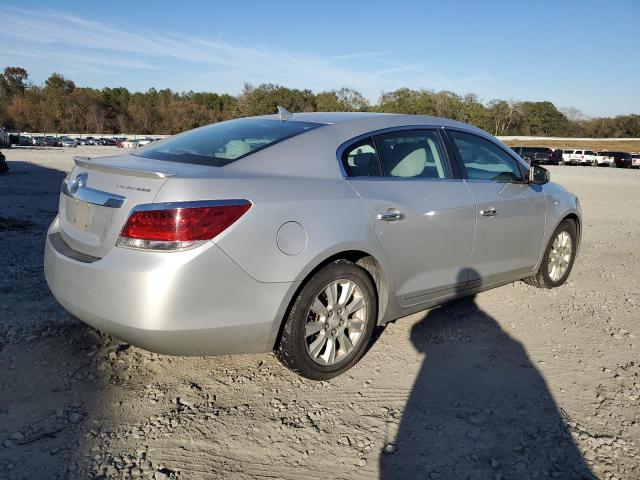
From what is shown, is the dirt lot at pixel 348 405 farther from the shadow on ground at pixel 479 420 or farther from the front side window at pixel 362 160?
the front side window at pixel 362 160

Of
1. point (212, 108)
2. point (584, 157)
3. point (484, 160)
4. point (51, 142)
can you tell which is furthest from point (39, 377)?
point (212, 108)

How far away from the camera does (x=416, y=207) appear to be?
3.65m

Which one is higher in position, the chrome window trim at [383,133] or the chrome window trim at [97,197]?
the chrome window trim at [383,133]

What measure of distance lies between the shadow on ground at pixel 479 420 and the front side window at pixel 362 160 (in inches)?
52.5

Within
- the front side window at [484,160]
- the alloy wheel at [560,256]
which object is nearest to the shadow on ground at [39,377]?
the front side window at [484,160]

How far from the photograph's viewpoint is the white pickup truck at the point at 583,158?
4600cm

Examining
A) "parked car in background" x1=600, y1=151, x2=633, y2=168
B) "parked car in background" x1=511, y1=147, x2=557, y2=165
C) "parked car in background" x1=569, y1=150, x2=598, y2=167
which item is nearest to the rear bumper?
"parked car in background" x1=511, y1=147, x2=557, y2=165

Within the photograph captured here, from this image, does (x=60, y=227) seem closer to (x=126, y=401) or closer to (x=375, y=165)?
(x=126, y=401)

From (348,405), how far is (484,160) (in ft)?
8.26

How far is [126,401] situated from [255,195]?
1384 millimetres

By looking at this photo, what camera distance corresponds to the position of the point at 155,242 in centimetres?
268

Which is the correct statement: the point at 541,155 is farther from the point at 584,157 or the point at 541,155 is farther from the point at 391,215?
the point at 391,215

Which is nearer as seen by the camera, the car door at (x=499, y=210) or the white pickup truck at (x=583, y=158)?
the car door at (x=499, y=210)

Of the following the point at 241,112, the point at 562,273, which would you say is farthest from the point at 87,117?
the point at 562,273
